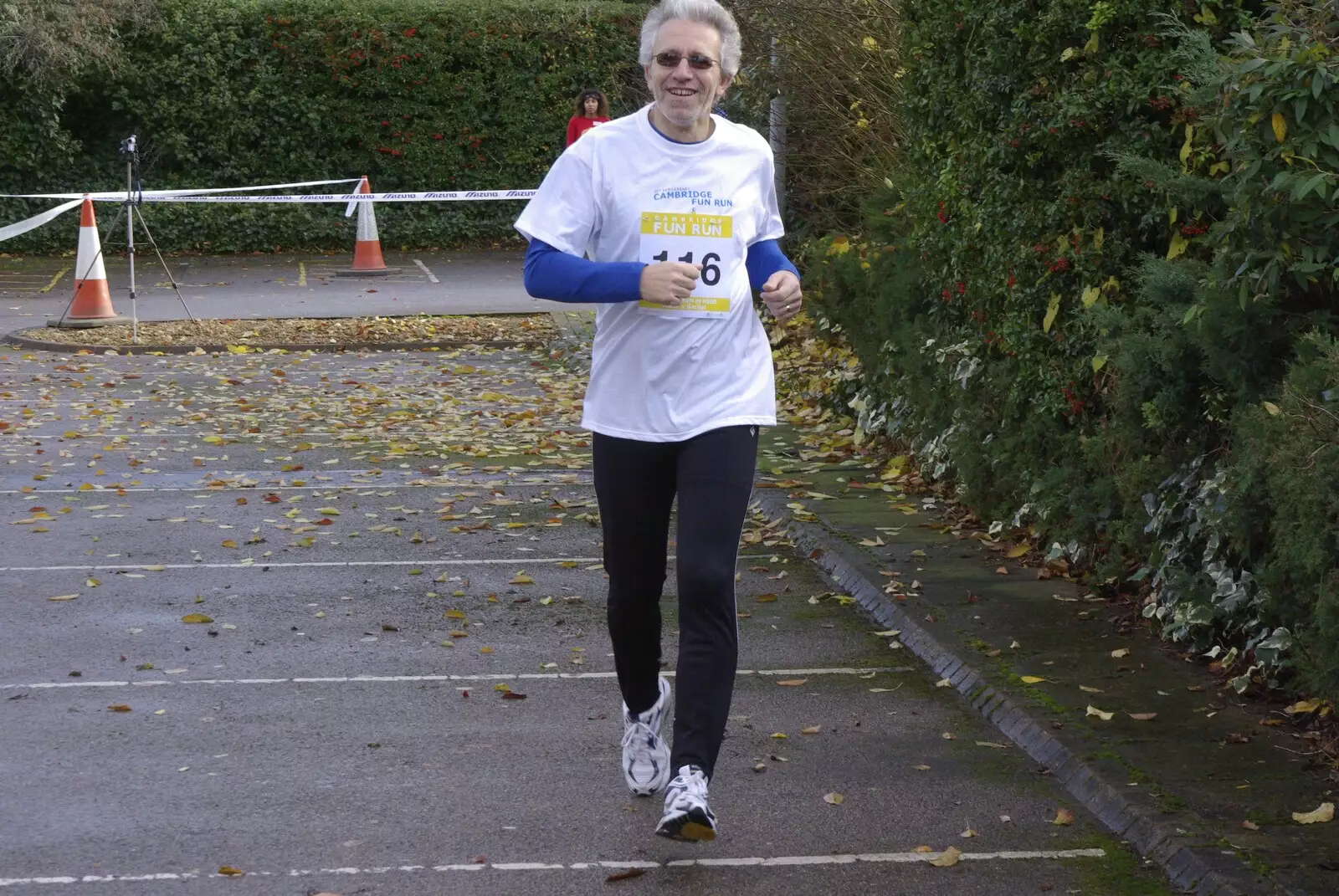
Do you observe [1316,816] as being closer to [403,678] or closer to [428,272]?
[403,678]

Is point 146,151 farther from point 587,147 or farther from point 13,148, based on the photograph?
point 587,147

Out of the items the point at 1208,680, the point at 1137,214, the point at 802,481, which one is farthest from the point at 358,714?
the point at 802,481

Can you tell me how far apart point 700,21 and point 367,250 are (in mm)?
20273

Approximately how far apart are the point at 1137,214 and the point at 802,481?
10.5ft

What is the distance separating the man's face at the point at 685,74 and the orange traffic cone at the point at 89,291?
14327 millimetres

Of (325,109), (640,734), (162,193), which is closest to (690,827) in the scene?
(640,734)

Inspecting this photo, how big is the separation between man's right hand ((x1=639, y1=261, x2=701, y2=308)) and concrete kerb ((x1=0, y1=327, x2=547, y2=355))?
1242cm

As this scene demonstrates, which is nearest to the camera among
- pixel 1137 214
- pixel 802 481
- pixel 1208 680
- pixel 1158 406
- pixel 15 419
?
pixel 1208 680

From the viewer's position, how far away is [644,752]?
16.1ft

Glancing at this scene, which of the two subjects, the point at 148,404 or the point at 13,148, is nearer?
the point at 148,404

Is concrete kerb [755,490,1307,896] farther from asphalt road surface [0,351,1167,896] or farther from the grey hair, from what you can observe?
the grey hair

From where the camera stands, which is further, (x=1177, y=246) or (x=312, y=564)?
(x=312, y=564)

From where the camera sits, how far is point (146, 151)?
89.2ft

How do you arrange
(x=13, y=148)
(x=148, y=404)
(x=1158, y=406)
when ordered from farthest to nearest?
(x=13, y=148) < (x=148, y=404) < (x=1158, y=406)
